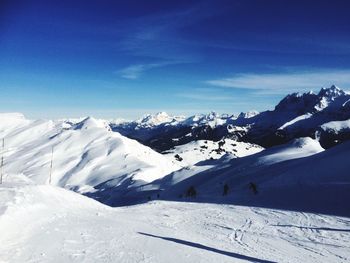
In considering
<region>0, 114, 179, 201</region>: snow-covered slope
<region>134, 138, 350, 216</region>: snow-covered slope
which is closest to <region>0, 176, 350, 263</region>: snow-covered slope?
<region>134, 138, 350, 216</region>: snow-covered slope

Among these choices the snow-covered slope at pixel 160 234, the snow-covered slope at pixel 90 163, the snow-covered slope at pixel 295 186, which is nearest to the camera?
the snow-covered slope at pixel 160 234

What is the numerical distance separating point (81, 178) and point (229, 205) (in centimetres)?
12442

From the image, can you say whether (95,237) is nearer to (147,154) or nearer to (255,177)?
(255,177)

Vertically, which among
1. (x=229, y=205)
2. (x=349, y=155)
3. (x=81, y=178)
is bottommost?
(x=81, y=178)

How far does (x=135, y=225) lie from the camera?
2189 cm

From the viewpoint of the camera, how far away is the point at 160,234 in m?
19.7

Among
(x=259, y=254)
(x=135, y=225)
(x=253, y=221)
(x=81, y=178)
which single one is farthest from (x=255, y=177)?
(x=81, y=178)

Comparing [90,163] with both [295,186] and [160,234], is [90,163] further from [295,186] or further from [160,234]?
[160,234]

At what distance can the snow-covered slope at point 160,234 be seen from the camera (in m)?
15.4

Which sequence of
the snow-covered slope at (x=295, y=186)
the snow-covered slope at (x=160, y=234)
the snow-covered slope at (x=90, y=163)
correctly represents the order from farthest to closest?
the snow-covered slope at (x=90, y=163) < the snow-covered slope at (x=295, y=186) < the snow-covered slope at (x=160, y=234)

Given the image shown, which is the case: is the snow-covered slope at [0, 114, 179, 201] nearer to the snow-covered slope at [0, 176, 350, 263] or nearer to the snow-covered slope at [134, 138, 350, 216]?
the snow-covered slope at [134, 138, 350, 216]

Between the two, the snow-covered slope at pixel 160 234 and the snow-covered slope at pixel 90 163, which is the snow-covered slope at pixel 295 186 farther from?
the snow-covered slope at pixel 90 163

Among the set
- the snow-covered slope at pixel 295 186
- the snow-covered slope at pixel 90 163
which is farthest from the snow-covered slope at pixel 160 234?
the snow-covered slope at pixel 90 163

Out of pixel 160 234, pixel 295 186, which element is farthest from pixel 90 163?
pixel 160 234
